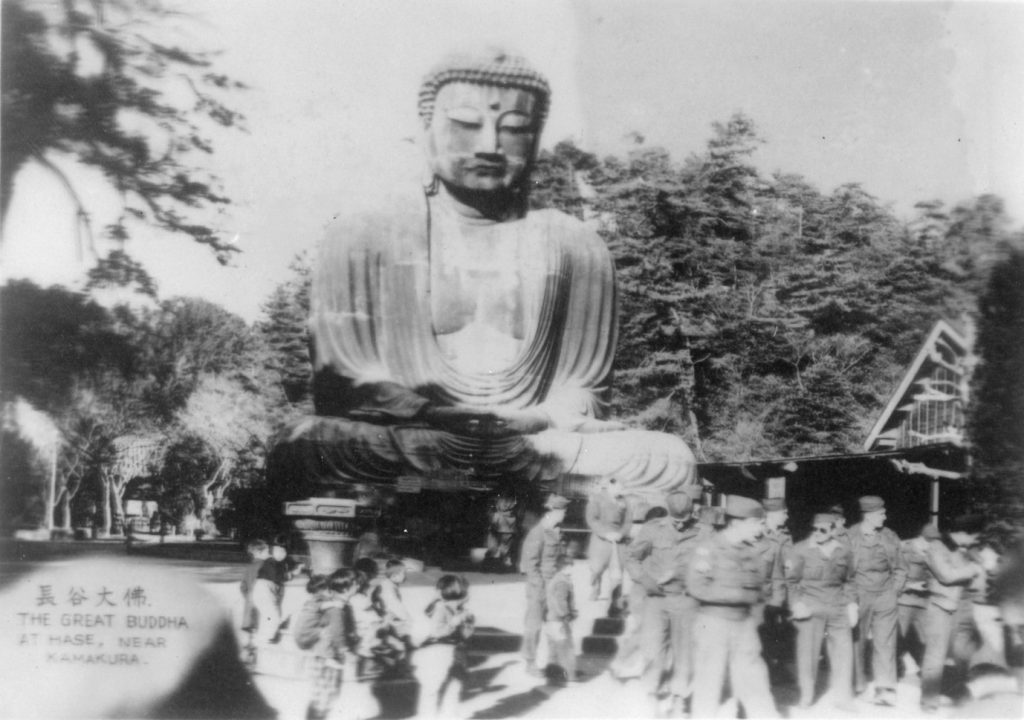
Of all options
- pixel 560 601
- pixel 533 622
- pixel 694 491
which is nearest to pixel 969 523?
pixel 694 491

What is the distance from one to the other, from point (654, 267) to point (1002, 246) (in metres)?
2.11

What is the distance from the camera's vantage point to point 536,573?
244 inches

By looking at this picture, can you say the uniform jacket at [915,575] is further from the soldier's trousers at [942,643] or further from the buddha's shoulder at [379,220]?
the buddha's shoulder at [379,220]

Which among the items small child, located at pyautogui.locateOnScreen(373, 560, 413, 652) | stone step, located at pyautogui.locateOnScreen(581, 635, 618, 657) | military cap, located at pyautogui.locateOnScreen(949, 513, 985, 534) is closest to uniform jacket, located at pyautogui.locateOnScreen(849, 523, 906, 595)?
military cap, located at pyautogui.locateOnScreen(949, 513, 985, 534)

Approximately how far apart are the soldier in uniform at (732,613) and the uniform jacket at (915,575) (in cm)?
106

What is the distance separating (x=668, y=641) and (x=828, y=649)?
876 mm

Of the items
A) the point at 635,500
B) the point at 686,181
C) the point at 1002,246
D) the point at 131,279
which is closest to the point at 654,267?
the point at 686,181

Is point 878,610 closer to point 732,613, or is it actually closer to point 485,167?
point 732,613

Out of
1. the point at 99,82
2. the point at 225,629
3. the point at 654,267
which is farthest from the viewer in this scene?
the point at 654,267

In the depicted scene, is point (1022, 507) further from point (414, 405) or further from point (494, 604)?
point (414, 405)

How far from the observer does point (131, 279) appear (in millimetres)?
6723

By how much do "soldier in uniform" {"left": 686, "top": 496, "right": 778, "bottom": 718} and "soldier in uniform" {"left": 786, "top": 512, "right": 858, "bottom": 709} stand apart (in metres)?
0.34

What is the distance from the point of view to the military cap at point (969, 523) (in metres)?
6.85

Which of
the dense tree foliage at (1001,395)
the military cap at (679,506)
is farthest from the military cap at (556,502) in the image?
the dense tree foliage at (1001,395)
